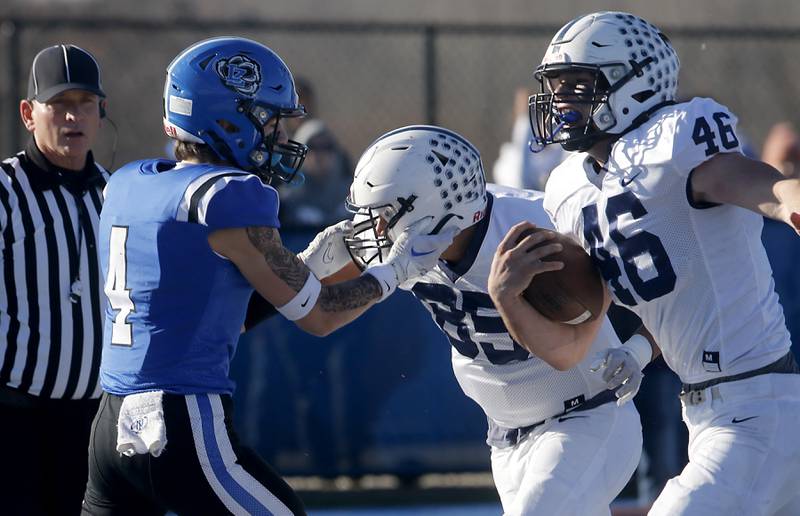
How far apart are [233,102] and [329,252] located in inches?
29.2

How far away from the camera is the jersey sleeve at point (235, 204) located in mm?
3436

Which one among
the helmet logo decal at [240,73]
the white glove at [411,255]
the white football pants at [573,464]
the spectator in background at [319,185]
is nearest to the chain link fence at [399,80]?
the spectator in background at [319,185]

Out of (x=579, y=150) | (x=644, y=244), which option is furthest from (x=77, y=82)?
(x=644, y=244)

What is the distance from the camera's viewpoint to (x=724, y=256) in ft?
11.6

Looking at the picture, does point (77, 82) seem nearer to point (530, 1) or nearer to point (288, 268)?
point (288, 268)

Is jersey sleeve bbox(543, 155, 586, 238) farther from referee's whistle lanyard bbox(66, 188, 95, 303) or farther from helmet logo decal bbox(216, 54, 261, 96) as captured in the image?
referee's whistle lanyard bbox(66, 188, 95, 303)

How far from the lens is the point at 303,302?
3.61 m

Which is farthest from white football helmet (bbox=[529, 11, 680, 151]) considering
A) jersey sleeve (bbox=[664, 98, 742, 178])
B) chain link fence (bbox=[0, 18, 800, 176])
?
chain link fence (bbox=[0, 18, 800, 176])

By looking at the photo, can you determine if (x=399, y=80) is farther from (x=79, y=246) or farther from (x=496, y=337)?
(x=496, y=337)

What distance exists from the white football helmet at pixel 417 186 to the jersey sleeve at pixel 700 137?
70cm

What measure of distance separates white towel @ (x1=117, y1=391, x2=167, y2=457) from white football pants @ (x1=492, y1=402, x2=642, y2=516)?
106 centimetres

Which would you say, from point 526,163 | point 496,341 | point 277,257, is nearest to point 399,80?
point 526,163

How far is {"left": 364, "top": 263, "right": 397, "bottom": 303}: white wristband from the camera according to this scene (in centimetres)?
379

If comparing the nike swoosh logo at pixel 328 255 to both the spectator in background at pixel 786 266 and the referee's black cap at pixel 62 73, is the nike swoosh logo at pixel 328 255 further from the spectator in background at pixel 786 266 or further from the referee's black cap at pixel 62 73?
the spectator in background at pixel 786 266
